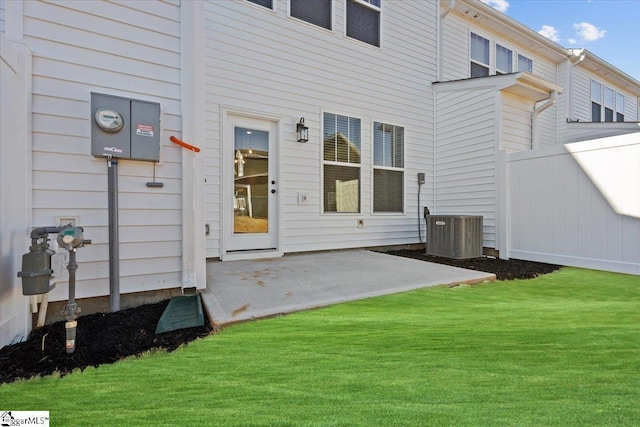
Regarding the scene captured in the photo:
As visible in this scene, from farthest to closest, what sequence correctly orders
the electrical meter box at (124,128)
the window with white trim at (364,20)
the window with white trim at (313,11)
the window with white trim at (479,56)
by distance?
1. the window with white trim at (479,56)
2. the window with white trim at (364,20)
3. the window with white trim at (313,11)
4. the electrical meter box at (124,128)

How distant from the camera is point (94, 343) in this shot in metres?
1.83

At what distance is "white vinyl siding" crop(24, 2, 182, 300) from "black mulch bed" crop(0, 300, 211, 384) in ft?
0.90

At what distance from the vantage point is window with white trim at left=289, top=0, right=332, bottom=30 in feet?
16.0

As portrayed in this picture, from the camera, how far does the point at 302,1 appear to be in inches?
195

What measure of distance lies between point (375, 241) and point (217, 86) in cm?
356

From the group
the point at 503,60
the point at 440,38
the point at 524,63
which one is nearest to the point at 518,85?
the point at 440,38

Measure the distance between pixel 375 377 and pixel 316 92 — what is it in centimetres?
449

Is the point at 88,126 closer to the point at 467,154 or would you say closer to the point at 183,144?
the point at 183,144

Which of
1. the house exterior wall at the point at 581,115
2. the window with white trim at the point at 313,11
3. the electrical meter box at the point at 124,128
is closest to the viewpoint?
the electrical meter box at the point at 124,128

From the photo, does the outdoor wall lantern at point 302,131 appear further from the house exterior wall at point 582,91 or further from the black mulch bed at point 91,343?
the house exterior wall at point 582,91

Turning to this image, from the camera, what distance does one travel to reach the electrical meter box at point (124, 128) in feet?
7.32

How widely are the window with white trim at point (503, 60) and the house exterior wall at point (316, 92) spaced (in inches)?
89.1

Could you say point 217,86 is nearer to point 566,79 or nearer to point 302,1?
point 302,1

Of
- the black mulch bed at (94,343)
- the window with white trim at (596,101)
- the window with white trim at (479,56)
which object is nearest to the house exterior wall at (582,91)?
the window with white trim at (596,101)
